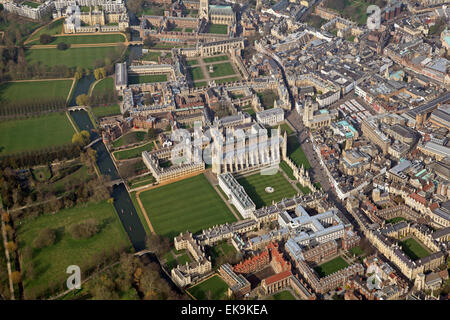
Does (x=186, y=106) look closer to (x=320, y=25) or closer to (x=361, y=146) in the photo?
(x=361, y=146)

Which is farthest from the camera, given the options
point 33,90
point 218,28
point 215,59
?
point 218,28

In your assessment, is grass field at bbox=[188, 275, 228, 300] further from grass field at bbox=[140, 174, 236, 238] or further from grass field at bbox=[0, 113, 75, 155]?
grass field at bbox=[0, 113, 75, 155]

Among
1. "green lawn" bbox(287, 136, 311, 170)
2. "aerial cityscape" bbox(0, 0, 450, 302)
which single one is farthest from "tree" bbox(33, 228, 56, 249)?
"green lawn" bbox(287, 136, 311, 170)

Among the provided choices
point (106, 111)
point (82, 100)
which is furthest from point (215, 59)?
point (82, 100)

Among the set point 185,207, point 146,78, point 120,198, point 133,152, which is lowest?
point 120,198

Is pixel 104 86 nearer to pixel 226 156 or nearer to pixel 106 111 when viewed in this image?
pixel 106 111

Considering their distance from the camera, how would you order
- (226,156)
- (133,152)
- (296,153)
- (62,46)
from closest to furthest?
(226,156), (296,153), (133,152), (62,46)

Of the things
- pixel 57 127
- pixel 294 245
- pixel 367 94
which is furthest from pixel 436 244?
pixel 57 127
